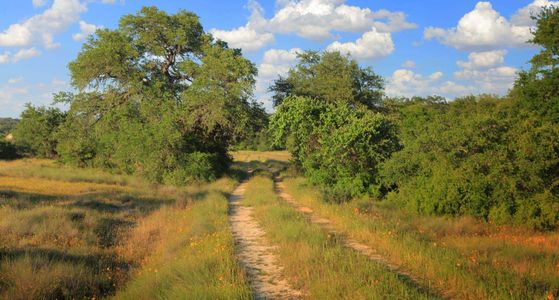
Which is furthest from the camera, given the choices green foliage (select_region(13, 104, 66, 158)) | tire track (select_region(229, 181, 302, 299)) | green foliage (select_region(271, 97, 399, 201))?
green foliage (select_region(13, 104, 66, 158))

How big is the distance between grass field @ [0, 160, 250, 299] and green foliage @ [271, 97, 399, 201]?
5504 millimetres

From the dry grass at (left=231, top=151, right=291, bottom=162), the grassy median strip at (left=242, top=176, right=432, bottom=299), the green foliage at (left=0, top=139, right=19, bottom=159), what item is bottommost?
the grassy median strip at (left=242, top=176, right=432, bottom=299)

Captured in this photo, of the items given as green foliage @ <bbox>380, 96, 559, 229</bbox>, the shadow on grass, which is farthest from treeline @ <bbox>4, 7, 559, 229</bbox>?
the shadow on grass

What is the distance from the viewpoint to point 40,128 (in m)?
57.8

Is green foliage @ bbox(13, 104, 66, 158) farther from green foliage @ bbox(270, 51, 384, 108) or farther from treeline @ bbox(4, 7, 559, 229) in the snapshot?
green foliage @ bbox(270, 51, 384, 108)

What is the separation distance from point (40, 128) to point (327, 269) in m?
58.9

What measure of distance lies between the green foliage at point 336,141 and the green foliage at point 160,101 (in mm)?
9190

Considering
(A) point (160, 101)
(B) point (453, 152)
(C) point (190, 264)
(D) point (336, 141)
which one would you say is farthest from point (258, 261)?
(A) point (160, 101)

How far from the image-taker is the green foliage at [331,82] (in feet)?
132

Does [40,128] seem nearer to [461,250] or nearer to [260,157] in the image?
[260,157]

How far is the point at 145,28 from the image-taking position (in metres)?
36.1

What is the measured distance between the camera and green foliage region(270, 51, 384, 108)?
4038 centimetres

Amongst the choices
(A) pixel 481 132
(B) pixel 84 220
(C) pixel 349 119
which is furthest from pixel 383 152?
(B) pixel 84 220

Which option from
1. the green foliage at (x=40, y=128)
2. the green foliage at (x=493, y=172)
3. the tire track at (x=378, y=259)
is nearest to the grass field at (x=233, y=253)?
the tire track at (x=378, y=259)
